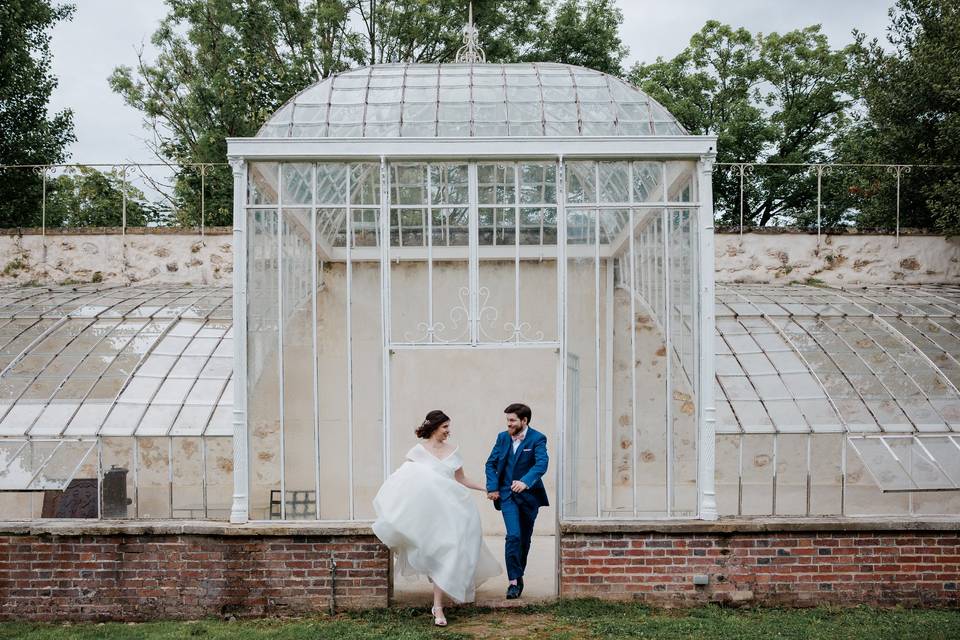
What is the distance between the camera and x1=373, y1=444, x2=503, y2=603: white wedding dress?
5676 mm

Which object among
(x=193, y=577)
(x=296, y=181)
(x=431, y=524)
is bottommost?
(x=193, y=577)

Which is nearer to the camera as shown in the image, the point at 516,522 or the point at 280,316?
the point at 516,522

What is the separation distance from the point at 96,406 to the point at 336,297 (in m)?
3.06

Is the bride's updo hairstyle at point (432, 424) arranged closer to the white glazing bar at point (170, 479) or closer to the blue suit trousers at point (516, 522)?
the blue suit trousers at point (516, 522)

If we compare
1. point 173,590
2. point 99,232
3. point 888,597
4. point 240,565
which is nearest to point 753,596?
point 888,597

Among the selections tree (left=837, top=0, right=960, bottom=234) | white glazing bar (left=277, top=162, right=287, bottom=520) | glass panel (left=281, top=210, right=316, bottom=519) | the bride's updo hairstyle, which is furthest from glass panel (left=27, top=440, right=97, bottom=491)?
tree (left=837, top=0, right=960, bottom=234)

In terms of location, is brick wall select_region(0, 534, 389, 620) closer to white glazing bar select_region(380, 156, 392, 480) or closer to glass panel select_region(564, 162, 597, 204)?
white glazing bar select_region(380, 156, 392, 480)

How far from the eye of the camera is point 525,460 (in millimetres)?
6230

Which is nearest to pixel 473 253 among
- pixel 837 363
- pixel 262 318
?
pixel 262 318

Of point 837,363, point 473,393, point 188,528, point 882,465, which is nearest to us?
point 188,528

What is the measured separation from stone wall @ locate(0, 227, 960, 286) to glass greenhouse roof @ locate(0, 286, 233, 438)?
4.18ft

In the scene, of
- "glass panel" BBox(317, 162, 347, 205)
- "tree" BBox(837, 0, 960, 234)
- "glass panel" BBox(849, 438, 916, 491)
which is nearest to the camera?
"glass panel" BBox(317, 162, 347, 205)

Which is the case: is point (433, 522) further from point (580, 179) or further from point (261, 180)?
point (580, 179)

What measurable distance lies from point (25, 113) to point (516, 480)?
39.6 ft
